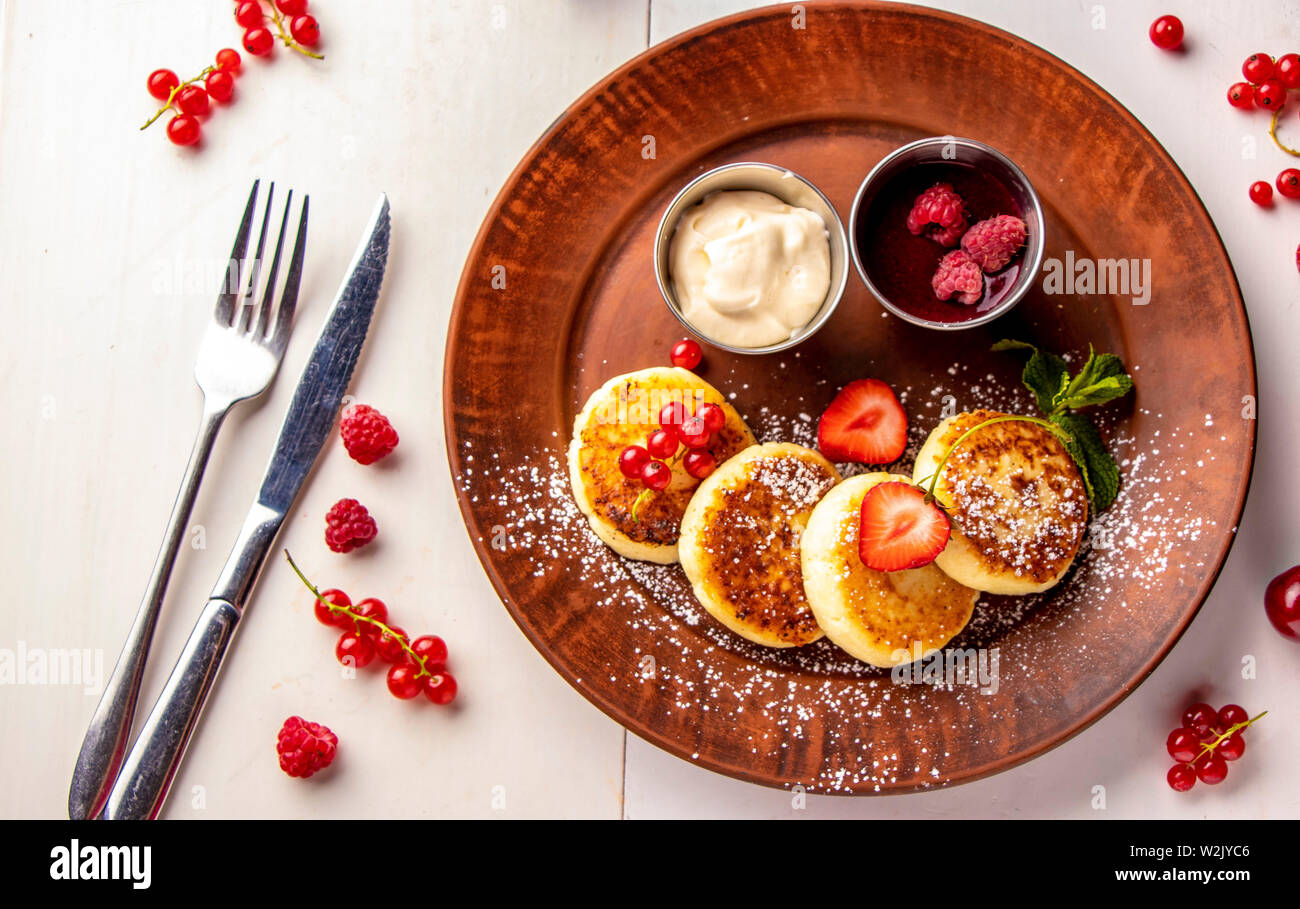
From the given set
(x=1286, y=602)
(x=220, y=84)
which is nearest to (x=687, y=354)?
(x=220, y=84)

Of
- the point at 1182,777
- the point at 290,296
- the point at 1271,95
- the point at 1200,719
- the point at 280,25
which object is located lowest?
the point at 1182,777

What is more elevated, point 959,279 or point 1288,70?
point 1288,70

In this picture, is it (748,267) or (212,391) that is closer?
(748,267)

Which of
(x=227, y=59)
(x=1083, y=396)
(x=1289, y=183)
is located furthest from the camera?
(x=227, y=59)

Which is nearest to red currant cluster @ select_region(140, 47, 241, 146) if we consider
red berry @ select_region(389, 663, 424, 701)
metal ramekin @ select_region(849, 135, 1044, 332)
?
red berry @ select_region(389, 663, 424, 701)

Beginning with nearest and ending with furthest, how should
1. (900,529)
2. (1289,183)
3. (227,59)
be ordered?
(900,529) → (1289,183) → (227,59)

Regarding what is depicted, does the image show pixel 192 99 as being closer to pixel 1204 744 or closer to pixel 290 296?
pixel 290 296
